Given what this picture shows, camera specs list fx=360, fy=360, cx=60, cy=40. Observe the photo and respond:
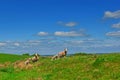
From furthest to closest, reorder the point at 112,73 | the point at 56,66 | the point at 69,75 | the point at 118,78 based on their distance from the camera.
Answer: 1. the point at 56,66
2. the point at 69,75
3. the point at 112,73
4. the point at 118,78

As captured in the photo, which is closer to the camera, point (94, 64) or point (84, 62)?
point (94, 64)

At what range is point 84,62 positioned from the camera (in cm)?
3662

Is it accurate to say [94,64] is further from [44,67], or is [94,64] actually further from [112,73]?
[44,67]

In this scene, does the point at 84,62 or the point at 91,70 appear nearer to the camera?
the point at 91,70

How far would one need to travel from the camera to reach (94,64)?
33.7m

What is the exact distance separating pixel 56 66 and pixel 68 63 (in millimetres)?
1315

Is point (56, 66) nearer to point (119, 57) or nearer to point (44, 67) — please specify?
point (44, 67)

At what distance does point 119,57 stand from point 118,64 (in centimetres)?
272

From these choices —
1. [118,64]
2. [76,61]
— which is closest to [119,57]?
[118,64]

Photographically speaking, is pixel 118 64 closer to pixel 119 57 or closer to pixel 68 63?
pixel 119 57

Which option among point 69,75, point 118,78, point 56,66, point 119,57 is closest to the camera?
point 118,78

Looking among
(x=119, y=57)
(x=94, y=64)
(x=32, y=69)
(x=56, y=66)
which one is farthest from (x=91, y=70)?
(x=32, y=69)

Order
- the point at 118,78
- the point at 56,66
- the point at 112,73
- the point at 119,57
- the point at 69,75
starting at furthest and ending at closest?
the point at 56,66
the point at 119,57
the point at 69,75
the point at 112,73
the point at 118,78

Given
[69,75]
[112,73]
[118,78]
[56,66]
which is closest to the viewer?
[118,78]
